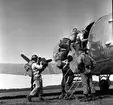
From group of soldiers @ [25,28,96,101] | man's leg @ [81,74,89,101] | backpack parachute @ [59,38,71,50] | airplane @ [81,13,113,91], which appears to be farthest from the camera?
airplane @ [81,13,113,91]

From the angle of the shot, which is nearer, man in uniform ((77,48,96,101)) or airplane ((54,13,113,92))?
man in uniform ((77,48,96,101))

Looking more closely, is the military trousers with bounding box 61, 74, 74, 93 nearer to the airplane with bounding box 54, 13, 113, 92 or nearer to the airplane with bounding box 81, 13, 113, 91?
the airplane with bounding box 54, 13, 113, 92

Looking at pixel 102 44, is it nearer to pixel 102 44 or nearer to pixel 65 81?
pixel 102 44

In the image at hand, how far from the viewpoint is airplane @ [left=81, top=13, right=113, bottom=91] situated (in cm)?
1101

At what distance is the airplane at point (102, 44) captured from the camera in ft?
36.1

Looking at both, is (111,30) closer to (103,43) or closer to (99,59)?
(103,43)

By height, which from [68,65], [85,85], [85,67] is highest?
[68,65]

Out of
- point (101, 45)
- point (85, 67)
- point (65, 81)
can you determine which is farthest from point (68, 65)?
point (101, 45)

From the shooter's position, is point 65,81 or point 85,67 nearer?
point 85,67

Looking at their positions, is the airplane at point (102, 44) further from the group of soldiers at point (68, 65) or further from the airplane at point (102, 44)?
the group of soldiers at point (68, 65)

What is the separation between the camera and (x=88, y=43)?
1152 centimetres

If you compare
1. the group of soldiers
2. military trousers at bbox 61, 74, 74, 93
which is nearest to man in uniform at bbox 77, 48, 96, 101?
the group of soldiers

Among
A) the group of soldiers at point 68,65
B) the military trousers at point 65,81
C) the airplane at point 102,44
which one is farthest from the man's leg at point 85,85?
the airplane at point 102,44

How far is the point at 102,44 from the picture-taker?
11.2 metres
